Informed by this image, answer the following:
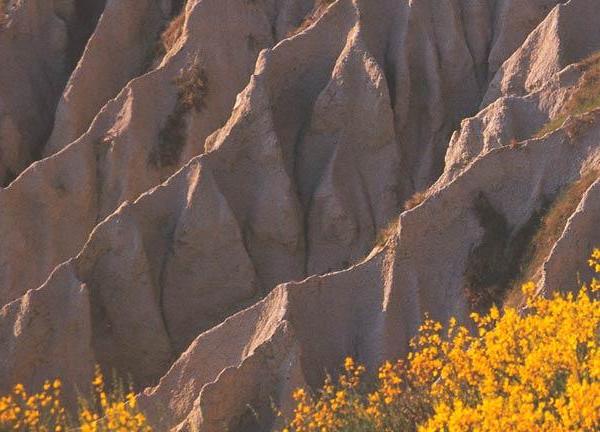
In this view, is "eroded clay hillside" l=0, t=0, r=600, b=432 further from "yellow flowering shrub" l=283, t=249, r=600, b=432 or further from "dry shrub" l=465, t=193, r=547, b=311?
"yellow flowering shrub" l=283, t=249, r=600, b=432

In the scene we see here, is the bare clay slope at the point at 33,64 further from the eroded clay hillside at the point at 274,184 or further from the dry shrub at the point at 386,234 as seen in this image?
the dry shrub at the point at 386,234

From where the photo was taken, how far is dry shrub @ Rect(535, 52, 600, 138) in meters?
24.6

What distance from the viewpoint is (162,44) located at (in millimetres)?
36656

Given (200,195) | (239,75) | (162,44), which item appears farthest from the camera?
(162,44)

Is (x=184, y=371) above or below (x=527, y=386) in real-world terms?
above

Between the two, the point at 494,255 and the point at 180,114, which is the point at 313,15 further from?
the point at 494,255

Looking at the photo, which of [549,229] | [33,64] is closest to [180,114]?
[33,64]

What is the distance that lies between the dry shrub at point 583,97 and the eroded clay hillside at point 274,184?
0.21 feet

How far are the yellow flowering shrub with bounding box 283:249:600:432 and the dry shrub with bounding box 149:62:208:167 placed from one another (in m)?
19.0

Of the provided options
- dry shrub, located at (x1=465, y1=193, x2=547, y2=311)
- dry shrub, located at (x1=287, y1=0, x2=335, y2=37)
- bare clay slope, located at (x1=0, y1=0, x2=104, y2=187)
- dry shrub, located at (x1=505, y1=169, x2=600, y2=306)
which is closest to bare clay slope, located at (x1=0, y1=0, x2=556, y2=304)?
dry shrub, located at (x1=287, y1=0, x2=335, y2=37)

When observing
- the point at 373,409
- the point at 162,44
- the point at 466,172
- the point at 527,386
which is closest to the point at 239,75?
the point at 162,44

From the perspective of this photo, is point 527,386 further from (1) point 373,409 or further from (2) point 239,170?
(2) point 239,170

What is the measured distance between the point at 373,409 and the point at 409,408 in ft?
1.28

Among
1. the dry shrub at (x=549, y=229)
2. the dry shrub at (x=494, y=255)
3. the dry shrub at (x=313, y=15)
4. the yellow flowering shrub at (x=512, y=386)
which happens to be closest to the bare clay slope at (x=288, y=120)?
the dry shrub at (x=313, y=15)
